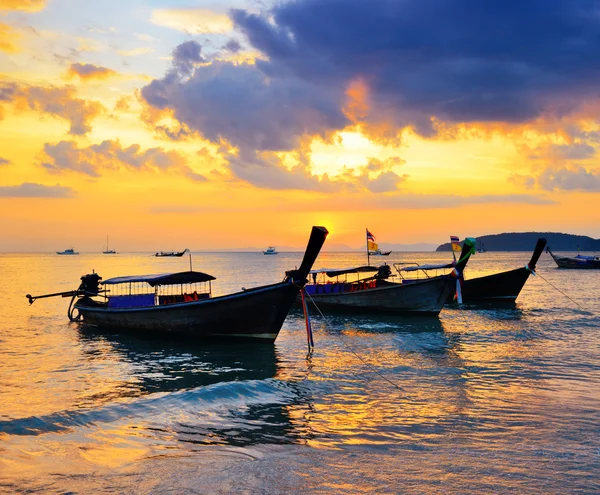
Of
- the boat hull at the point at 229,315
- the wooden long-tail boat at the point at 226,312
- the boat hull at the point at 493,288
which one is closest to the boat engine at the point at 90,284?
the wooden long-tail boat at the point at 226,312

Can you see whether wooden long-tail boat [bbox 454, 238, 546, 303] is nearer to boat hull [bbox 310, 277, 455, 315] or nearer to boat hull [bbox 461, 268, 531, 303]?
boat hull [bbox 461, 268, 531, 303]

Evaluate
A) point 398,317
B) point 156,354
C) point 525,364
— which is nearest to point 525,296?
point 398,317

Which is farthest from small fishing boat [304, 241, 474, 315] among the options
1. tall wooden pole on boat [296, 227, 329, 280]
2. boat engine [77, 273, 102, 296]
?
boat engine [77, 273, 102, 296]

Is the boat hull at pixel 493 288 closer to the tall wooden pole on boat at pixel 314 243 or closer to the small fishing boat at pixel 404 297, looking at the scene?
the small fishing boat at pixel 404 297

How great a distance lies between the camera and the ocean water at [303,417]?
877 cm

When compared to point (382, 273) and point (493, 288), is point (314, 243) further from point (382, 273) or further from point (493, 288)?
point (493, 288)

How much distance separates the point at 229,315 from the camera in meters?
22.9

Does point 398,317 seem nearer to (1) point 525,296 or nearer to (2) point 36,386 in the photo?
(2) point 36,386

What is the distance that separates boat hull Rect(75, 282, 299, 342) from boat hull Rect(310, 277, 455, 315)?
39.7 feet

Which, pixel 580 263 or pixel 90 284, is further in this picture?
pixel 580 263

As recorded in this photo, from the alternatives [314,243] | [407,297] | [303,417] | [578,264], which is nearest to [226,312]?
[314,243]

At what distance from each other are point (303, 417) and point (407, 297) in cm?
2144

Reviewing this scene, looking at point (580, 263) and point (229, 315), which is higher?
point (580, 263)

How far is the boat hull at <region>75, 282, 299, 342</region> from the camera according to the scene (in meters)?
21.9
